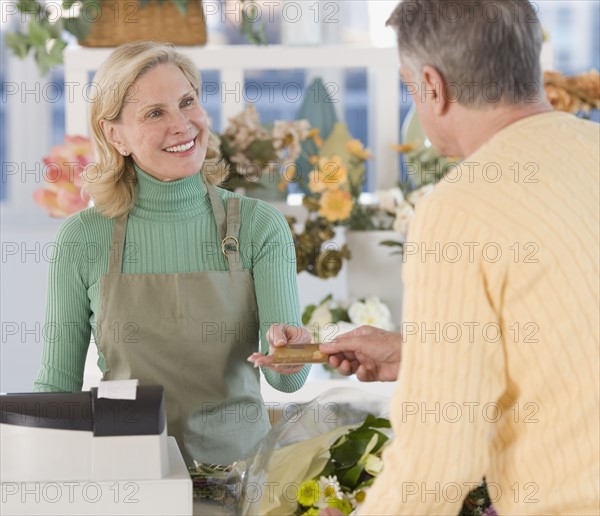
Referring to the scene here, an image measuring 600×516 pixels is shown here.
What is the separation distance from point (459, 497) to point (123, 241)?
0.94 m

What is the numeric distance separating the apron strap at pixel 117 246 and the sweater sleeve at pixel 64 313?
54 millimetres

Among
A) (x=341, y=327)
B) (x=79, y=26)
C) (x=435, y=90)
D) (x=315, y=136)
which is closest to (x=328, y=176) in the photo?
(x=315, y=136)

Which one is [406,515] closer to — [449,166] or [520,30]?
[520,30]

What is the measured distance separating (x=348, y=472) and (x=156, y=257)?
676mm

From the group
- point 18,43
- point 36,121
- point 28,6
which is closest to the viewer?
point 28,6

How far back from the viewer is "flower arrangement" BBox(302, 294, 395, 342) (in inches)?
112

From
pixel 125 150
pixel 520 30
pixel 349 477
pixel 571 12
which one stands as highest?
pixel 571 12

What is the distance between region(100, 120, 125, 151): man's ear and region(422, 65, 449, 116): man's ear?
92 cm

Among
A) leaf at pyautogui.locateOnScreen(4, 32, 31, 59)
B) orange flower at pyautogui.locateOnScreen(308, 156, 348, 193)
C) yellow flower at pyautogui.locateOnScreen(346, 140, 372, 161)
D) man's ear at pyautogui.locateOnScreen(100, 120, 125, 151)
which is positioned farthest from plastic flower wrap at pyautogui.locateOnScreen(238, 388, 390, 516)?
leaf at pyautogui.locateOnScreen(4, 32, 31, 59)

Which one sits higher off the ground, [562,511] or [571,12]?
[571,12]

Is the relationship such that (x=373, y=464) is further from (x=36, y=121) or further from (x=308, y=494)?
(x=36, y=121)

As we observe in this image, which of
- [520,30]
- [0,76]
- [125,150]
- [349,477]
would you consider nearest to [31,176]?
[0,76]

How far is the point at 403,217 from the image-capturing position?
282cm

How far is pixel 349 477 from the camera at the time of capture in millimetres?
1390
